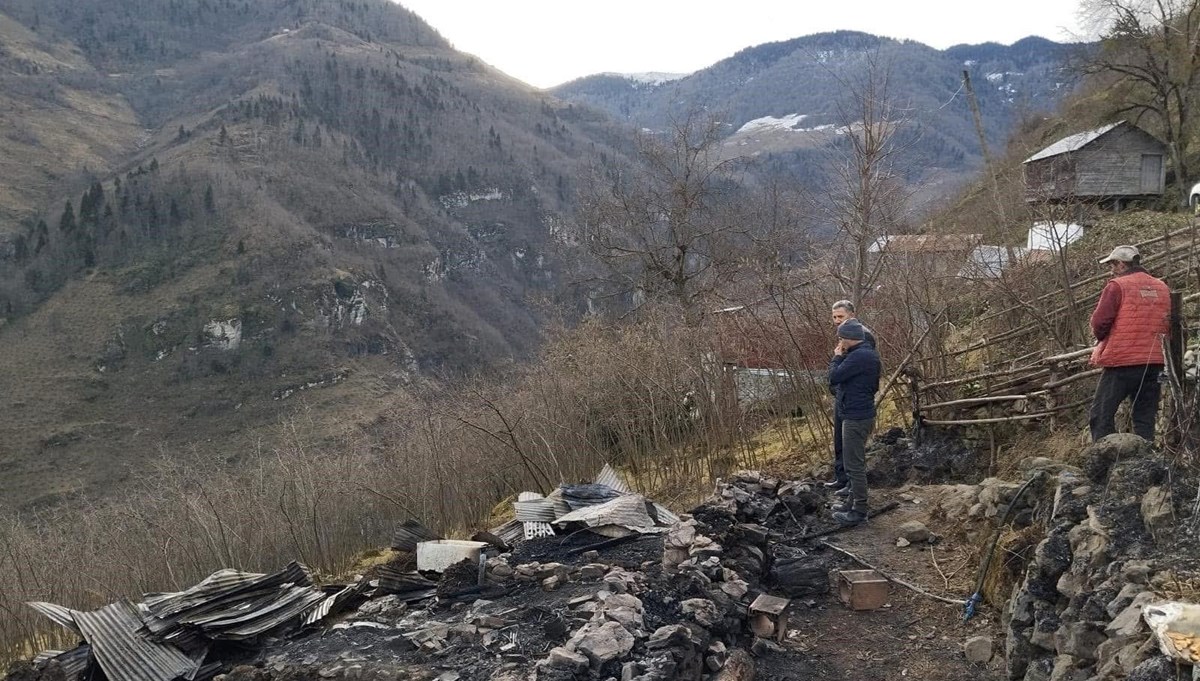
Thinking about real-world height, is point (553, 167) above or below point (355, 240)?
above

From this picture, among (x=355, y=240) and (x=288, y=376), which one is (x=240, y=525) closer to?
(x=288, y=376)

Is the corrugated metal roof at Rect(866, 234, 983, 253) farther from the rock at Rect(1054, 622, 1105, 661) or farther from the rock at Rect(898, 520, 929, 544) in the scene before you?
the rock at Rect(1054, 622, 1105, 661)

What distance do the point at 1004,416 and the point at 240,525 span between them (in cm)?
920

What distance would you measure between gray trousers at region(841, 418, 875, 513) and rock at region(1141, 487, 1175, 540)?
278 centimetres

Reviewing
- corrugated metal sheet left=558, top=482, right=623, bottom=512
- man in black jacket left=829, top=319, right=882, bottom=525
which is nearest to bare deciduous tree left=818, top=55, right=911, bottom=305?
man in black jacket left=829, top=319, right=882, bottom=525

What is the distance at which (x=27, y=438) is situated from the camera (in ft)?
175

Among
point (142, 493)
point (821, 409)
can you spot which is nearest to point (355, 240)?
point (142, 493)

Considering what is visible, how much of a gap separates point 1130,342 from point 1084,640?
2648 millimetres

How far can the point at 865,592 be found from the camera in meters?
5.67

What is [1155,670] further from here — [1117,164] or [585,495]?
[1117,164]

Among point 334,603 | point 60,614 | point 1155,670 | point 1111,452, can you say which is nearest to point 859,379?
point 1111,452

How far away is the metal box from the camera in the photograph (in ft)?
18.6

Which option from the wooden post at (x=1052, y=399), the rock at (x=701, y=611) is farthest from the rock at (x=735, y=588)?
the wooden post at (x=1052, y=399)

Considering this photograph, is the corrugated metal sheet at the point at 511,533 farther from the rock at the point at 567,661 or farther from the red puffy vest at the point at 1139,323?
the red puffy vest at the point at 1139,323
